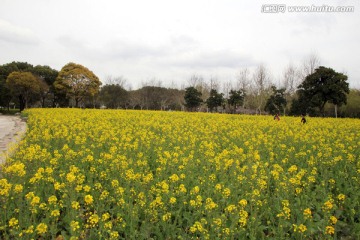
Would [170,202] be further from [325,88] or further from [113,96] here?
[113,96]

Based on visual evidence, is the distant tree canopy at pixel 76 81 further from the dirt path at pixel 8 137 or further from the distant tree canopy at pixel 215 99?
the dirt path at pixel 8 137

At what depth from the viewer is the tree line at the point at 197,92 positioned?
39.4 meters

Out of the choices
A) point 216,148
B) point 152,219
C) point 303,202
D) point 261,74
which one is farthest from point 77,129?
point 261,74

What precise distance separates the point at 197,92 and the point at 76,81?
943 inches

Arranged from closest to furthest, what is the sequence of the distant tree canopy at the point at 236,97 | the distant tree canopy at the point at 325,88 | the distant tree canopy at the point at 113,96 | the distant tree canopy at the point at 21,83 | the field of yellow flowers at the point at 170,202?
the field of yellow flowers at the point at 170,202 → the distant tree canopy at the point at 325,88 → the distant tree canopy at the point at 21,83 → the distant tree canopy at the point at 236,97 → the distant tree canopy at the point at 113,96

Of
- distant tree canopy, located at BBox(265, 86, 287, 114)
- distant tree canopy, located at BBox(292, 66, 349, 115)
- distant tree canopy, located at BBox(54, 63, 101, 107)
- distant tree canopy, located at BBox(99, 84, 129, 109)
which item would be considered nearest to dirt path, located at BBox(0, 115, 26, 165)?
distant tree canopy, located at BBox(292, 66, 349, 115)

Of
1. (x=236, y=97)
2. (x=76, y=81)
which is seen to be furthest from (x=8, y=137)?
(x=236, y=97)

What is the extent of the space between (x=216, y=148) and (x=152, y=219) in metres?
5.99

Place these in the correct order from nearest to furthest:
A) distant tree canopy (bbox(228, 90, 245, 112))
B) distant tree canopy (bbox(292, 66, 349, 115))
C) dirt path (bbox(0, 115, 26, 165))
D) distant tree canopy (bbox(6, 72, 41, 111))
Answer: dirt path (bbox(0, 115, 26, 165))
distant tree canopy (bbox(292, 66, 349, 115))
distant tree canopy (bbox(6, 72, 41, 111))
distant tree canopy (bbox(228, 90, 245, 112))

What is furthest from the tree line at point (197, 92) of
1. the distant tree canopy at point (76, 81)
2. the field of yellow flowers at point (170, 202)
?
the field of yellow flowers at point (170, 202)

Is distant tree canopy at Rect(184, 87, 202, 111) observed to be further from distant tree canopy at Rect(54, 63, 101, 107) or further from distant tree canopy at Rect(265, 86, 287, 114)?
distant tree canopy at Rect(54, 63, 101, 107)

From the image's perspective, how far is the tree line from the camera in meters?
39.4

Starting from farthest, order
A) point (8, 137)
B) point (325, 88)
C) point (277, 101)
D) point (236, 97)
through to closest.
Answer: point (236, 97), point (277, 101), point (325, 88), point (8, 137)

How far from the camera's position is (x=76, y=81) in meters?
55.4
